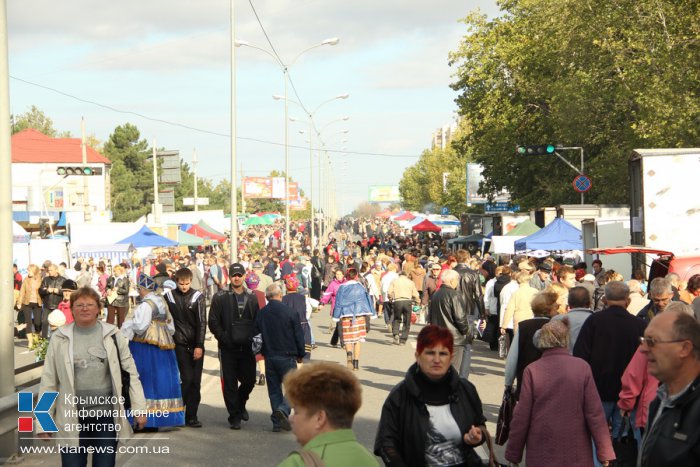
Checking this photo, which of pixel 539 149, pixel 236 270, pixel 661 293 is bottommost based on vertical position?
pixel 661 293

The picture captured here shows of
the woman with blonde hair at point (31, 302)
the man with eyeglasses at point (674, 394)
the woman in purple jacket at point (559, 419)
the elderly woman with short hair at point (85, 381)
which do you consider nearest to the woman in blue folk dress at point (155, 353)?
the elderly woman with short hair at point (85, 381)

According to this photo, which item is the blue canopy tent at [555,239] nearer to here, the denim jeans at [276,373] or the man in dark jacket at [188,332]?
the denim jeans at [276,373]

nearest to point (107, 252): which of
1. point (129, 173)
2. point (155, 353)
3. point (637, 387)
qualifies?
point (155, 353)

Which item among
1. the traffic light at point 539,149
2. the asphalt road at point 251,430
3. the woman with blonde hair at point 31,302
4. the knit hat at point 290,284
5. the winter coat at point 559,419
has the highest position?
the traffic light at point 539,149

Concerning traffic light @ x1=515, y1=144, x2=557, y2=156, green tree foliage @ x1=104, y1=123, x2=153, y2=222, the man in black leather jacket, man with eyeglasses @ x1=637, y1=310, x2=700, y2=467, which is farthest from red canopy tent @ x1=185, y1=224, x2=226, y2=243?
green tree foliage @ x1=104, y1=123, x2=153, y2=222

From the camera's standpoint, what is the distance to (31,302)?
23516 mm

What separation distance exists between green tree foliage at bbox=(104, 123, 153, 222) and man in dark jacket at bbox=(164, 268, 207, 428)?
10404 centimetres

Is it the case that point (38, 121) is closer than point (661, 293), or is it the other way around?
point (661, 293)

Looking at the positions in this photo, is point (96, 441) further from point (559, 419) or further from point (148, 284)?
point (148, 284)

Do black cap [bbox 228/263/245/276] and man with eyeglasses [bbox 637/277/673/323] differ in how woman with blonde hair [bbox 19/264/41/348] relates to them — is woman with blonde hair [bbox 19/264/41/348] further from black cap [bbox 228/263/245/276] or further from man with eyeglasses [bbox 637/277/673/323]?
man with eyeglasses [bbox 637/277/673/323]

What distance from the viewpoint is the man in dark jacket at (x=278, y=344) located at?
473 inches

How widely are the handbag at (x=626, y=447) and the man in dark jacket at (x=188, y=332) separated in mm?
5105

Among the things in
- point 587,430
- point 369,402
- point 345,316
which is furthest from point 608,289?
point 345,316

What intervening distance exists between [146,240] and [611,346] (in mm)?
27301
